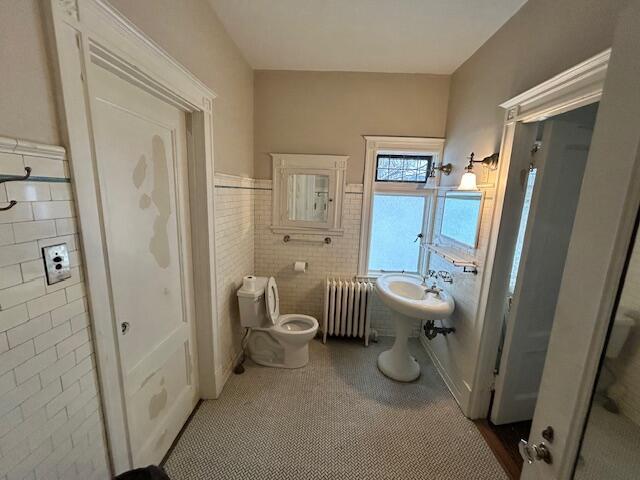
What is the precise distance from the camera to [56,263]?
2.61 feet

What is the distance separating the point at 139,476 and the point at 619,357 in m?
1.48

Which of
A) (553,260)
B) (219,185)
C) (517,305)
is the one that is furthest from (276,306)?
(553,260)

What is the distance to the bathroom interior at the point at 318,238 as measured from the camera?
25.9 inches

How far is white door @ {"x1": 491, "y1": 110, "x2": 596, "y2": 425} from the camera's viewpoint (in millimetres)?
1475

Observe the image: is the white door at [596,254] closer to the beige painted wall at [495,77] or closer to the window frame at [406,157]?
the beige painted wall at [495,77]

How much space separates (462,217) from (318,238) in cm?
134

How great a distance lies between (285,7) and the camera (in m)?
1.62

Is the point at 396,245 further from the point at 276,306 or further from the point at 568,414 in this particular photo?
the point at 568,414

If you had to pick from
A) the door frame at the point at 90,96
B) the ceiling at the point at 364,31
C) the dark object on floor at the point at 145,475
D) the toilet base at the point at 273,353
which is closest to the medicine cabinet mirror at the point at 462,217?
the ceiling at the point at 364,31

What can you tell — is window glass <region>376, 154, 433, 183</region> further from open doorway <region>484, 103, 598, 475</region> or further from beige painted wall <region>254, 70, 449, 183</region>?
open doorway <region>484, 103, 598, 475</region>

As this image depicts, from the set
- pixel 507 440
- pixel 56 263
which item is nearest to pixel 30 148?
pixel 56 263

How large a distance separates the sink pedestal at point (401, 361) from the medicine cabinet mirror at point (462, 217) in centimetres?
83

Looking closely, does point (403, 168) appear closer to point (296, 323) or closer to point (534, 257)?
point (534, 257)

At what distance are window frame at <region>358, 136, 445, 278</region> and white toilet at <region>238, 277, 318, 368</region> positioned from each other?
3.14 feet
